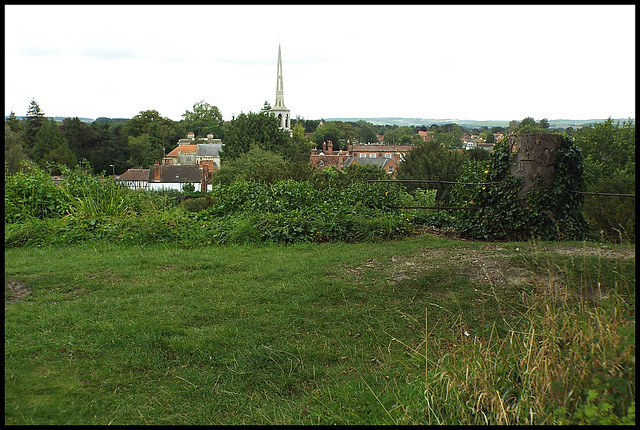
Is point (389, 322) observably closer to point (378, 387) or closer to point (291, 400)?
point (378, 387)

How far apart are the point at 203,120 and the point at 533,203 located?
111877 millimetres

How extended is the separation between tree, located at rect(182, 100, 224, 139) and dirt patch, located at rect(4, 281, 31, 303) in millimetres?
103791

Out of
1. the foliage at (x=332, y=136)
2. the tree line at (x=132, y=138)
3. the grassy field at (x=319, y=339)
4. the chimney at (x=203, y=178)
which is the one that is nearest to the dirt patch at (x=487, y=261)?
the grassy field at (x=319, y=339)

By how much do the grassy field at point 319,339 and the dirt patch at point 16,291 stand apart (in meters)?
0.02

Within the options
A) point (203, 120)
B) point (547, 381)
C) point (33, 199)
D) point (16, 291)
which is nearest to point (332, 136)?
point (203, 120)

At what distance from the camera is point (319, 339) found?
4449 millimetres

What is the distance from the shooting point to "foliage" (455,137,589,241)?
26.2ft

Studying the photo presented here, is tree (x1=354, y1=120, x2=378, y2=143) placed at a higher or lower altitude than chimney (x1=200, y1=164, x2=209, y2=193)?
higher

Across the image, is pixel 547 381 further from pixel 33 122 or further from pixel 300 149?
pixel 33 122

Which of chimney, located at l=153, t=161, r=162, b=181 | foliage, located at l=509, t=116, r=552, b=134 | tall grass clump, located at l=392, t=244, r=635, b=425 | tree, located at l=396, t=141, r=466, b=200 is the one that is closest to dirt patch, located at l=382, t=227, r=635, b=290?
tall grass clump, located at l=392, t=244, r=635, b=425

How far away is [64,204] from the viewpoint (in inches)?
340

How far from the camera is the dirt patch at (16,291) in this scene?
519 cm

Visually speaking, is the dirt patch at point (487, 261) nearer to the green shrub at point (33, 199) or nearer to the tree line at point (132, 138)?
the green shrub at point (33, 199)

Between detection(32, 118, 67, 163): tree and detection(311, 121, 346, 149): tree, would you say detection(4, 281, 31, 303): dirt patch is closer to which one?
detection(32, 118, 67, 163): tree
